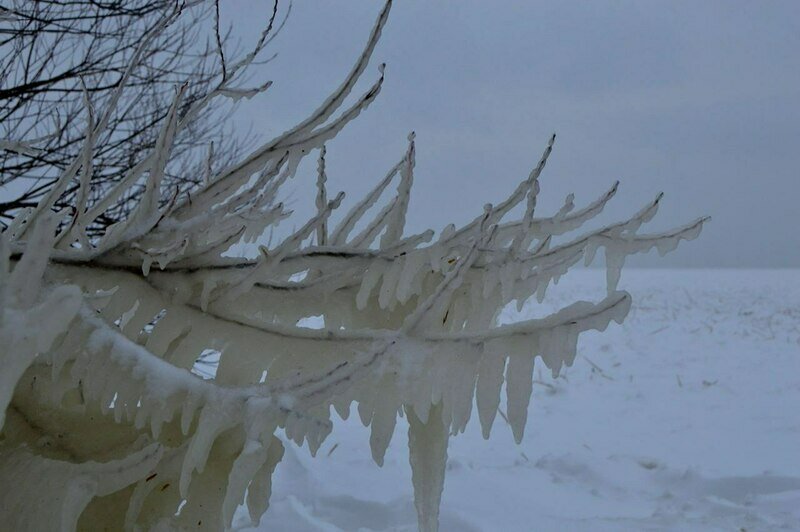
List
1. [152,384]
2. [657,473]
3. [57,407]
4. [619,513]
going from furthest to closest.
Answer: [657,473] < [619,513] < [57,407] < [152,384]

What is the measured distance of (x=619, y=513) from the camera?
123 inches

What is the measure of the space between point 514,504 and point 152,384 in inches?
103

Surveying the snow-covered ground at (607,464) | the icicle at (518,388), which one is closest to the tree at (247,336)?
the icicle at (518,388)

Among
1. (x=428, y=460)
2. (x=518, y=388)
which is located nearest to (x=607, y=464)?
(x=428, y=460)

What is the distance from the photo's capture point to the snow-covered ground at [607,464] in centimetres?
294

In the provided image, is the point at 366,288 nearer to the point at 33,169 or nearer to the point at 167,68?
the point at 33,169

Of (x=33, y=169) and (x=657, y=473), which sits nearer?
(x=657, y=473)

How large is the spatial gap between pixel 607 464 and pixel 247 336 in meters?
3.30

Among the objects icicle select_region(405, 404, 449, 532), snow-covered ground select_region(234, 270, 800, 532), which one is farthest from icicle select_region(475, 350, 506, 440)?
snow-covered ground select_region(234, 270, 800, 532)

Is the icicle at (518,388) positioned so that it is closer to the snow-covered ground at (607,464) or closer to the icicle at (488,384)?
the icicle at (488,384)

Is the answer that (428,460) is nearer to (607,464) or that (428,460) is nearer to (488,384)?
(488,384)

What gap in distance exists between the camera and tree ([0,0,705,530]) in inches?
32.0

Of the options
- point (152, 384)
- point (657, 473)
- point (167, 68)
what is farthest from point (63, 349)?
point (167, 68)

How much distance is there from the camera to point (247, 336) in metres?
1.04
